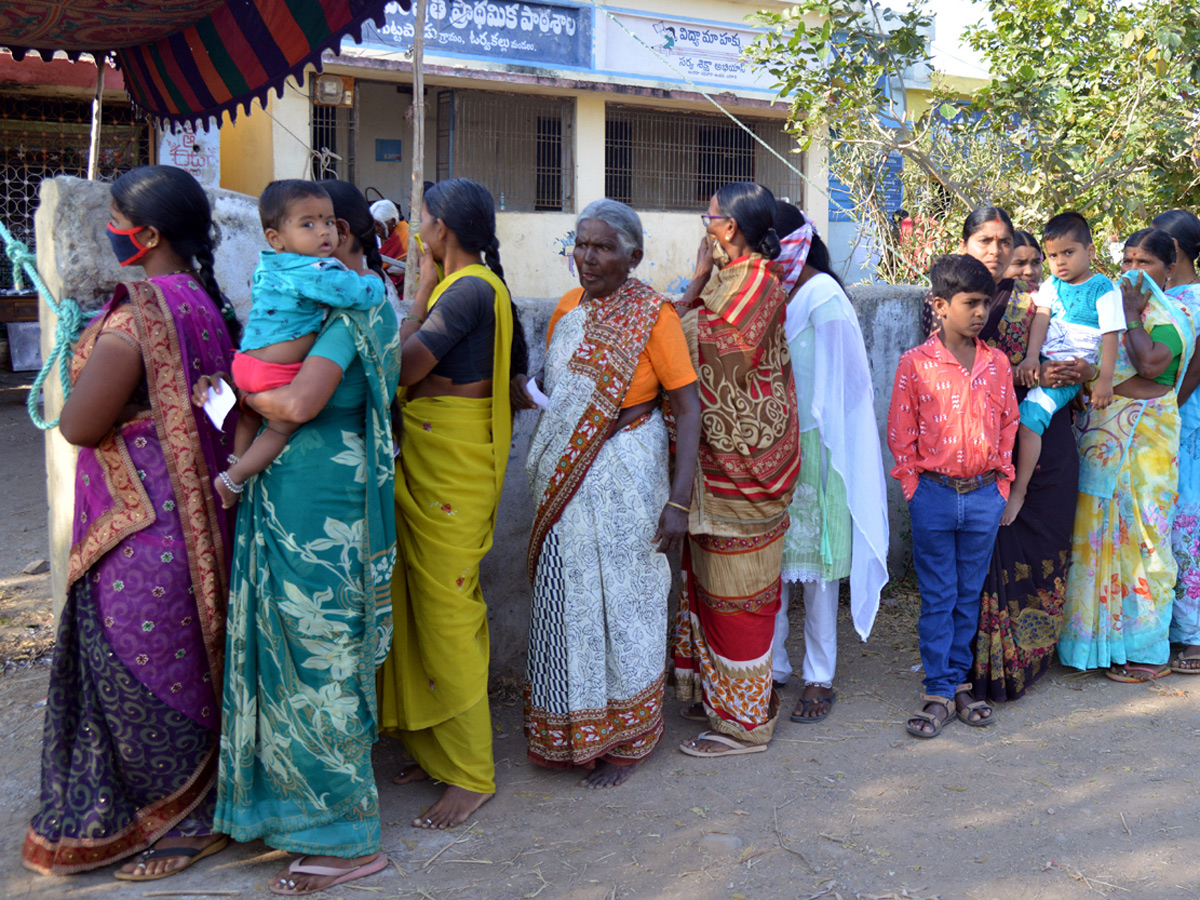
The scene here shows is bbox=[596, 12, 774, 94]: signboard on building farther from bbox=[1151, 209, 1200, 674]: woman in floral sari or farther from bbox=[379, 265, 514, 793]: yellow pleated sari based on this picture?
bbox=[379, 265, 514, 793]: yellow pleated sari

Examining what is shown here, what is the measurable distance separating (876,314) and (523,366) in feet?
8.05

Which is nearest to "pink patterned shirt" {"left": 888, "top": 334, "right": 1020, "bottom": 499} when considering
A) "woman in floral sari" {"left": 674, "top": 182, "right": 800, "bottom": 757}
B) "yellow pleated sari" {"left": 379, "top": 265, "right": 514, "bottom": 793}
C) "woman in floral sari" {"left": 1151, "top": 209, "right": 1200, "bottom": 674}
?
"woman in floral sari" {"left": 674, "top": 182, "right": 800, "bottom": 757}

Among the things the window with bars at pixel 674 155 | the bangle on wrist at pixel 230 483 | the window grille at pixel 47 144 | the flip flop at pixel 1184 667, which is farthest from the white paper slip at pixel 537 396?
the window with bars at pixel 674 155

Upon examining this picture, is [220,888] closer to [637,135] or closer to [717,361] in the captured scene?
[717,361]

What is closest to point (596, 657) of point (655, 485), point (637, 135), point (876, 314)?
point (655, 485)

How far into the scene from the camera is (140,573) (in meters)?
2.67

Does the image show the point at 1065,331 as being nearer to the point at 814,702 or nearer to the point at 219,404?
the point at 814,702

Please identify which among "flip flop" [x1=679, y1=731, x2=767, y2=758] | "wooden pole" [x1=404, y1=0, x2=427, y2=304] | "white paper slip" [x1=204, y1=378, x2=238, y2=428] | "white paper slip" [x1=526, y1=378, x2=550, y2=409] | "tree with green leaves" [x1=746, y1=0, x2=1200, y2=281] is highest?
"tree with green leaves" [x1=746, y1=0, x2=1200, y2=281]

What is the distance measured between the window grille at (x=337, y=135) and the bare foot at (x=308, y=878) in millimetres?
9578

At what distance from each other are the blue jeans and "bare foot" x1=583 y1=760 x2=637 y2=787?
128 centimetres

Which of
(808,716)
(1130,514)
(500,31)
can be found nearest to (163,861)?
(808,716)

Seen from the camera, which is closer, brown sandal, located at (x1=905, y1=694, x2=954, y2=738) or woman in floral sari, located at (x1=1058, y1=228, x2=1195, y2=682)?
brown sandal, located at (x1=905, y1=694, x2=954, y2=738)

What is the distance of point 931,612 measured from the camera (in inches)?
151

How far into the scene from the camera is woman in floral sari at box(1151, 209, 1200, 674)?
4434 mm
